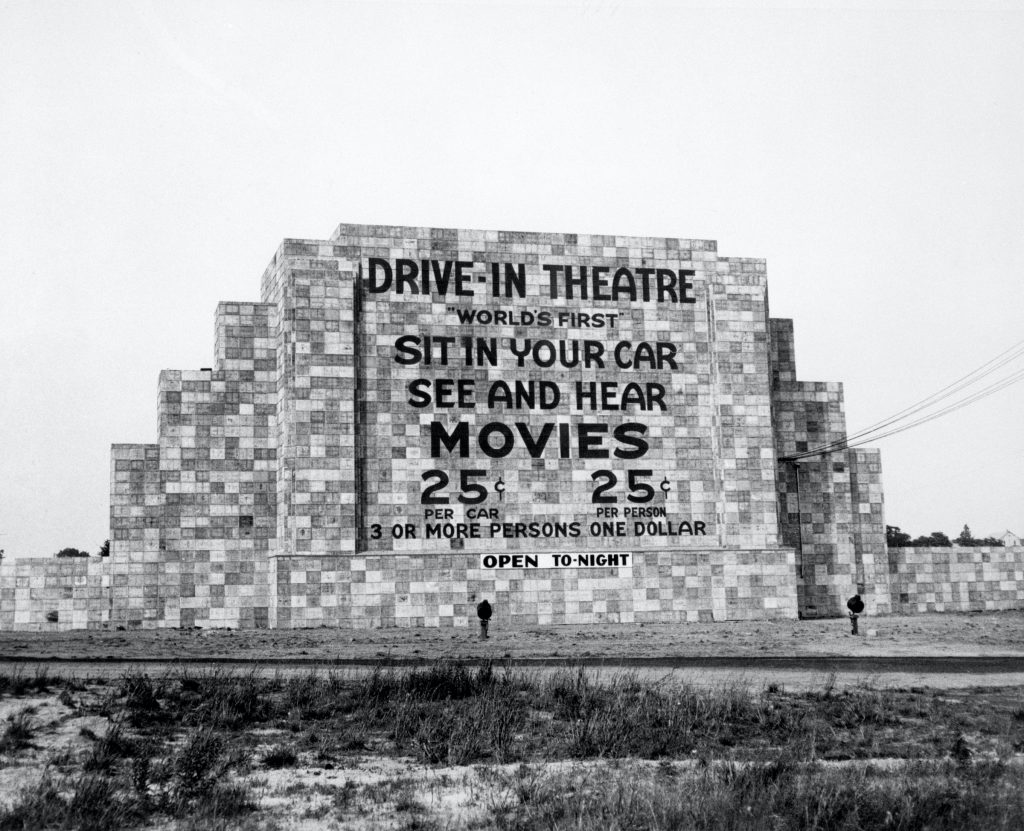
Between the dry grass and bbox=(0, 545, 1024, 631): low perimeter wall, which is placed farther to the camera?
bbox=(0, 545, 1024, 631): low perimeter wall

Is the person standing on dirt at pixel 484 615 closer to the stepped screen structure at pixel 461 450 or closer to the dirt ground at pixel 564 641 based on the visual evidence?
the dirt ground at pixel 564 641

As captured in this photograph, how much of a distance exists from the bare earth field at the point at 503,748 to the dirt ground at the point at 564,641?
528cm

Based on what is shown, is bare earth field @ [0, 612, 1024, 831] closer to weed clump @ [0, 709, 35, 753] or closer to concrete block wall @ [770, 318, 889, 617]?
weed clump @ [0, 709, 35, 753]

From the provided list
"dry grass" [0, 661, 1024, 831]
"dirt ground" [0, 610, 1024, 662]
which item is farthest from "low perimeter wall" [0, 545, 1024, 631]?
"dry grass" [0, 661, 1024, 831]

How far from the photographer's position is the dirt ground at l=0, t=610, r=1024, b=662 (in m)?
37.1

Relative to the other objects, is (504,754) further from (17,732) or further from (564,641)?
(564,641)

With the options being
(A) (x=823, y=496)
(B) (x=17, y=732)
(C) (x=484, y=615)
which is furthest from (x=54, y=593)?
(A) (x=823, y=496)

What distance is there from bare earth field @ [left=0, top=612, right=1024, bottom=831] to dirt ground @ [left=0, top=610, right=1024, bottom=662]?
5276mm

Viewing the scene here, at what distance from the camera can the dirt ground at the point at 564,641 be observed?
3709 cm

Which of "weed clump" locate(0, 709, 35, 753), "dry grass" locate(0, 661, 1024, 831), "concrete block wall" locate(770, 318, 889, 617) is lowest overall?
"dry grass" locate(0, 661, 1024, 831)

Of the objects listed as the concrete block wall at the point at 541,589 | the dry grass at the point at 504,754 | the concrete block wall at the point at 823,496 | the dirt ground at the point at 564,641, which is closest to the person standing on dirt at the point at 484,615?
the dirt ground at the point at 564,641

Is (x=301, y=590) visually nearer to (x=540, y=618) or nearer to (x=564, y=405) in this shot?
(x=540, y=618)

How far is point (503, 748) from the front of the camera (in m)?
20.5

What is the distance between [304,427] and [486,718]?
103 ft
